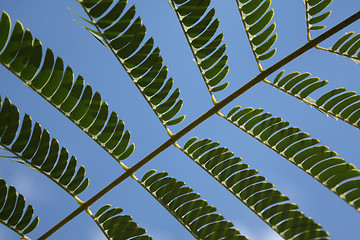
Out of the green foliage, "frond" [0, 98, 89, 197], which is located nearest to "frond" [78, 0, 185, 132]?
the green foliage

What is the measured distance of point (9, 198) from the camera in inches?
72.3

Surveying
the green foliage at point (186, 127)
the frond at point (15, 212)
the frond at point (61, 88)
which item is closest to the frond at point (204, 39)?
the green foliage at point (186, 127)

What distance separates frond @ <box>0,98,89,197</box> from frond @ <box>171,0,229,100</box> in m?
0.93

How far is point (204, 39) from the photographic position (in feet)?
6.65

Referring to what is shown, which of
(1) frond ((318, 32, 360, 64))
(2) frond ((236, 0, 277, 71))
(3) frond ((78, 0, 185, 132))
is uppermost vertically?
(1) frond ((318, 32, 360, 64))

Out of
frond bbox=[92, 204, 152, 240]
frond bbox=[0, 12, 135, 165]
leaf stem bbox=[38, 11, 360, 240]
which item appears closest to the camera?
frond bbox=[0, 12, 135, 165]

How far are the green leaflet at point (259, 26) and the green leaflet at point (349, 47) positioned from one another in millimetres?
374

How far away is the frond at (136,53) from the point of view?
1.74 m

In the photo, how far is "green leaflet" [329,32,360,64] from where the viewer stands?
2.08 meters

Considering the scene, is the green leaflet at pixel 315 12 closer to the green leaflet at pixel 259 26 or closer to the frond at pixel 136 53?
the green leaflet at pixel 259 26

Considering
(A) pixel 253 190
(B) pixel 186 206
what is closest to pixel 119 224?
(B) pixel 186 206

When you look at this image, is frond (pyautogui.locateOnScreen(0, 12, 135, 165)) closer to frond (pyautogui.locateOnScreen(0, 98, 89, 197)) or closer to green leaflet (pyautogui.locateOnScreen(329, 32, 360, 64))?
frond (pyautogui.locateOnScreen(0, 98, 89, 197))

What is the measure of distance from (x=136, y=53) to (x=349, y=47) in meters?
1.28

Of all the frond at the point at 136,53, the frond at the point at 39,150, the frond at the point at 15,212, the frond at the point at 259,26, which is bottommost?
the frond at the point at 15,212
